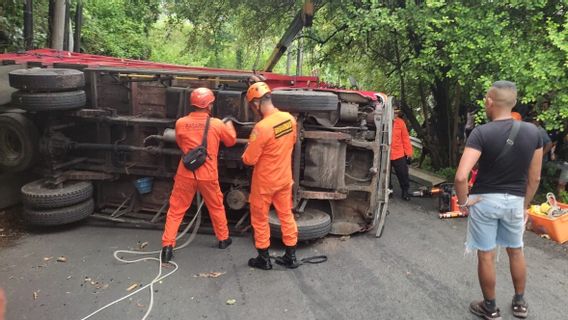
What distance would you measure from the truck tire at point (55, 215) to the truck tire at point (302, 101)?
9.22 feet

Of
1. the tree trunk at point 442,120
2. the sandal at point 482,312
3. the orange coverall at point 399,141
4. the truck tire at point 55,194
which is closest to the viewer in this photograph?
the sandal at point 482,312

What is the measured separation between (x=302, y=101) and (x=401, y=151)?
3.39 metres

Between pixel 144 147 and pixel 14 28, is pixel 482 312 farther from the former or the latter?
pixel 14 28

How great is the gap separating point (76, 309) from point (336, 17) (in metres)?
7.91

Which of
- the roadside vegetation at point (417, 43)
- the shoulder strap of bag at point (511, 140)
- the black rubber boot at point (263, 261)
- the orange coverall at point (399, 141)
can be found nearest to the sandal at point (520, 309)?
the shoulder strap of bag at point (511, 140)

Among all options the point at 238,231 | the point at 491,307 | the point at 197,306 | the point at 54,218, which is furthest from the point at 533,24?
the point at 54,218

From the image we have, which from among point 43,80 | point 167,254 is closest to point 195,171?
point 167,254

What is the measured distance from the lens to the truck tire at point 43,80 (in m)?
5.22

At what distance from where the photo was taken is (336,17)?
9828 mm

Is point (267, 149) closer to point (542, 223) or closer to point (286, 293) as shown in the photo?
point (286, 293)

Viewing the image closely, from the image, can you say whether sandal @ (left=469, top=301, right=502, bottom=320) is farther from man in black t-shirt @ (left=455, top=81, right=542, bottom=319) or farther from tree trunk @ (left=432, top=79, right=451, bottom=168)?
tree trunk @ (left=432, top=79, right=451, bottom=168)

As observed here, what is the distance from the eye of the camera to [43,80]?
524cm

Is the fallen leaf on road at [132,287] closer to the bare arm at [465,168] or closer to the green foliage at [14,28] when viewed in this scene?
the bare arm at [465,168]

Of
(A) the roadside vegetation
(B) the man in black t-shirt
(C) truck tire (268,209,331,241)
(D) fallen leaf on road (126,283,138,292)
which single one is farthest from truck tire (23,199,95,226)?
(B) the man in black t-shirt
